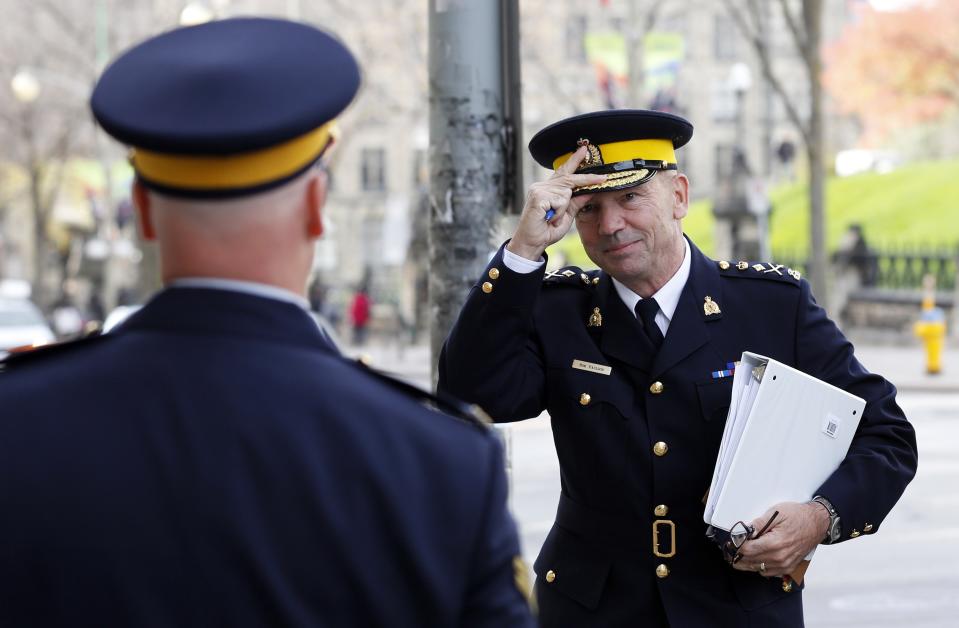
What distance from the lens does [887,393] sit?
335 cm

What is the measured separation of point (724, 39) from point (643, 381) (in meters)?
65.7

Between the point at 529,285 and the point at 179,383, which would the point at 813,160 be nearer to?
the point at 529,285

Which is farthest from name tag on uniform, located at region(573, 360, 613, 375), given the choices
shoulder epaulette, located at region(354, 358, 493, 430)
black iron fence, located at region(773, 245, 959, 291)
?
black iron fence, located at region(773, 245, 959, 291)

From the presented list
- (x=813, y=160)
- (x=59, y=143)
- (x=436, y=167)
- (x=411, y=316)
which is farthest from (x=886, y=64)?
(x=436, y=167)

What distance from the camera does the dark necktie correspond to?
3.42m

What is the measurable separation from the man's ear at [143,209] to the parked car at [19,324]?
829 inches

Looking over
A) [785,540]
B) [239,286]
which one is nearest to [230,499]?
[239,286]

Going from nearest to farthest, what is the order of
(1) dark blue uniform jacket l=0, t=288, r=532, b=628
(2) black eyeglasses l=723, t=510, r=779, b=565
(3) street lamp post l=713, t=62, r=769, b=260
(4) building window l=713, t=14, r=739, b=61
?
(1) dark blue uniform jacket l=0, t=288, r=532, b=628, (2) black eyeglasses l=723, t=510, r=779, b=565, (3) street lamp post l=713, t=62, r=769, b=260, (4) building window l=713, t=14, r=739, b=61

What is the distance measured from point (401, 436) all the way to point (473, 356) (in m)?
1.54

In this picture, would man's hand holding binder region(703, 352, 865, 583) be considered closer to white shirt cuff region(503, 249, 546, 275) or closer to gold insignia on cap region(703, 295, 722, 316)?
gold insignia on cap region(703, 295, 722, 316)

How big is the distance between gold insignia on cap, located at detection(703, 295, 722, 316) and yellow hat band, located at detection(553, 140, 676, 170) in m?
0.36

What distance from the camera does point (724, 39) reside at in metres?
66.6

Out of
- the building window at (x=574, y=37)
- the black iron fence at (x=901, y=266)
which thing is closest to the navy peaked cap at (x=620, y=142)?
the black iron fence at (x=901, y=266)

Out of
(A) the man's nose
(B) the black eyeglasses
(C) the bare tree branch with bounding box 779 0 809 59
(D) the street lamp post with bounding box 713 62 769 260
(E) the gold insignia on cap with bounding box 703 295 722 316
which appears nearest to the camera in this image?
(B) the black eyeglasses
